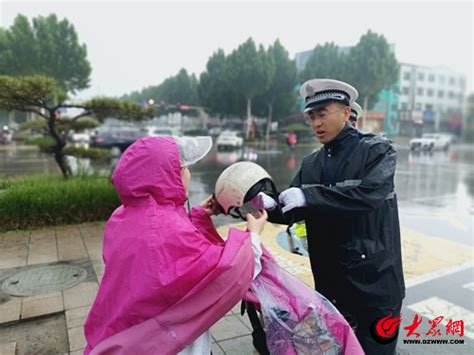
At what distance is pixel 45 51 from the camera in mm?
27984

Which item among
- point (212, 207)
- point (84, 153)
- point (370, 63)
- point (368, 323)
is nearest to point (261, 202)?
point (212, 207)

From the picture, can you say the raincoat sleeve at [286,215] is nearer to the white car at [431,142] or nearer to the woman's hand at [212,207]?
the woman's hand at [212,207]

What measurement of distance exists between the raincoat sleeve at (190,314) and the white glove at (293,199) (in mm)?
363

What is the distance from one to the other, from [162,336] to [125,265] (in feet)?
1.06

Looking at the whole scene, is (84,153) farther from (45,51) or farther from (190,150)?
(45,51)

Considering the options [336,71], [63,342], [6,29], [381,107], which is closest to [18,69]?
[6,29]

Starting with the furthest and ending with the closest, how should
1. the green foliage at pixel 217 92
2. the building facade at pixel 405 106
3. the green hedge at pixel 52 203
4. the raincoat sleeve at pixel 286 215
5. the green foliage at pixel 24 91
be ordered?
the building facade at pixel 405 106 < the green foliage at pixel 217 92 < the green foliage at pixel 24 91 < the green hedge at pixel 52 203 < the raincoat sleeve at pixel 286 215

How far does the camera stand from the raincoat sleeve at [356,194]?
1.75 m

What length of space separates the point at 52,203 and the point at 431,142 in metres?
31.8

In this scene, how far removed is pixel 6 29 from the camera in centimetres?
2803

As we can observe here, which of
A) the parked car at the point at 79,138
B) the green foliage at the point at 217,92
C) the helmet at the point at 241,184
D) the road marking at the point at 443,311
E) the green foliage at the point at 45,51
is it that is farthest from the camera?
the green foliage at the point at 217,92

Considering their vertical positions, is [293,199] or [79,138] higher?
[293,199]

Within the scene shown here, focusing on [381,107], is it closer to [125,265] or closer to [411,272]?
[411,272]

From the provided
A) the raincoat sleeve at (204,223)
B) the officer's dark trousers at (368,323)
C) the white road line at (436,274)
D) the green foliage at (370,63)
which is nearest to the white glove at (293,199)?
the raincoat sleeve at (204,223)
